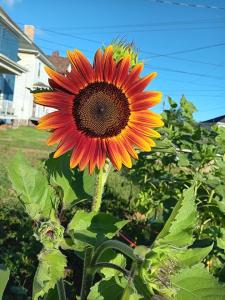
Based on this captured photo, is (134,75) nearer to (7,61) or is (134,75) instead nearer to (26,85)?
(7,61)

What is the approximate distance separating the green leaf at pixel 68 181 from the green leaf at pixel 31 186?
0.04 meters

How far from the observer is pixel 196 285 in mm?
1118

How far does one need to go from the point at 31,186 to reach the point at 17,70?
29.5 m

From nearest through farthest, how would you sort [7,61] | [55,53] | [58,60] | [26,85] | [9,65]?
[7,61]
[9,65]
[26,85]
[58,60]
[55,53]

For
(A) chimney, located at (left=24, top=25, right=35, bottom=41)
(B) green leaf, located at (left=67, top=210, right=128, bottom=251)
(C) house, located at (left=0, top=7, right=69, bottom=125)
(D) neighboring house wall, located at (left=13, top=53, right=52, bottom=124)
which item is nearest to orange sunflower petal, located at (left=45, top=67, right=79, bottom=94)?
(B) green leaf, located at (left=67, top=210, right=128, bottom=251)

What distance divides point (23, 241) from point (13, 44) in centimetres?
2633

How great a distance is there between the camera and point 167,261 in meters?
0.99

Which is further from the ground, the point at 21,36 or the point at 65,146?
the point at 21,36

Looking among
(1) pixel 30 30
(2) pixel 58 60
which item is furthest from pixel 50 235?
(2) pixel 58 60

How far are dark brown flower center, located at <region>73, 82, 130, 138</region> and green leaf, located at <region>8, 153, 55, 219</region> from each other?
8.3 inches

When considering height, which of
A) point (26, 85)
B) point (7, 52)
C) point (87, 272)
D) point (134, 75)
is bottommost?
point (87, 272)

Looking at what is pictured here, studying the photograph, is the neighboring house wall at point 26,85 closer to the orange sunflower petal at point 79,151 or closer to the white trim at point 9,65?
the white trim at point 9,65

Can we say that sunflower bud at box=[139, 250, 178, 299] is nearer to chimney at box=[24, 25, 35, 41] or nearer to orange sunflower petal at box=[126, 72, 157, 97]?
orange sunflower petal at box=[126, 72, 157, 97]

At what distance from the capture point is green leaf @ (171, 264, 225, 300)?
108 cm
